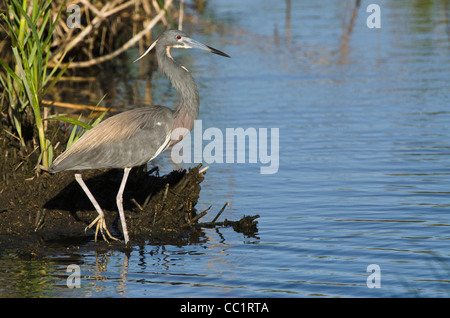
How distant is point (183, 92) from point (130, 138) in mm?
732

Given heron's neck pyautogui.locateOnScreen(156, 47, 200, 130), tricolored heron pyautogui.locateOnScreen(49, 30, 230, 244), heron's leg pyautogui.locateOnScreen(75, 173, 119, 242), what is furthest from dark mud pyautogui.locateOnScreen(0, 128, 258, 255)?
heron's neck pyautogui.locateOnScreen(156, 47, 200, 130)

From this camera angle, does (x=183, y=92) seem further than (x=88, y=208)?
No

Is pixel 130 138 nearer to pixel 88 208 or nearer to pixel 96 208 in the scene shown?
pixel 96 208

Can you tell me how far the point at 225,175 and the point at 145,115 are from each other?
2.93 meters

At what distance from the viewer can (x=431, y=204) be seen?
30.0 feet

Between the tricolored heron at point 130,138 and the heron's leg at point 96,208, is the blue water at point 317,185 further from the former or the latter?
the tricolored heron at point 130,138

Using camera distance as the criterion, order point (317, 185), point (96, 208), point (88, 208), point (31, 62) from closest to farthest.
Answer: point (96, 208) → point (31, 62) → point (88, 208) → point (317, 185)

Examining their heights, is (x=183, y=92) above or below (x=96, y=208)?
above

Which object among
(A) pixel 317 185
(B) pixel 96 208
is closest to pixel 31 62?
(B) pixel 96 208

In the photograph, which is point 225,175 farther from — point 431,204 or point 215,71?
point 215,71

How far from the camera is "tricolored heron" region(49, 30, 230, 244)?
25.8 ft

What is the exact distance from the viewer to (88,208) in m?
8.62

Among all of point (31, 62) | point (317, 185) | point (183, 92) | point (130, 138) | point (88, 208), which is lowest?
point (88, 208)

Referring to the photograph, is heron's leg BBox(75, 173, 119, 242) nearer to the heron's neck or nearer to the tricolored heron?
the tricolored heron
